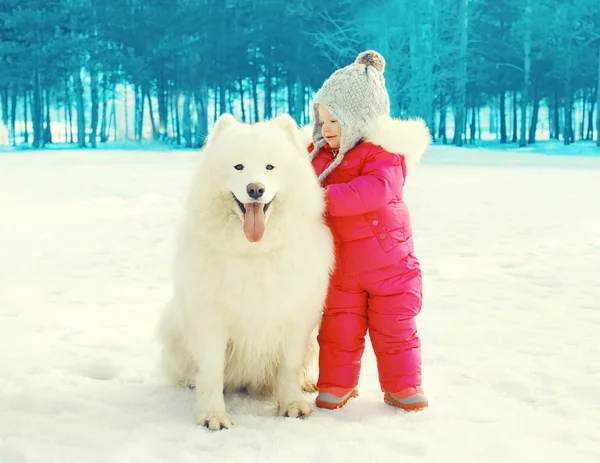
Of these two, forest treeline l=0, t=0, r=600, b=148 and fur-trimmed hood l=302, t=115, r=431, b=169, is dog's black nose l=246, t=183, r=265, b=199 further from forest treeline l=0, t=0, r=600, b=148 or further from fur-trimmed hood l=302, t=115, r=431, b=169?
forest treeline l=0, t=0, r=600, b=148

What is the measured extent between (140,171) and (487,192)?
27.1 ft

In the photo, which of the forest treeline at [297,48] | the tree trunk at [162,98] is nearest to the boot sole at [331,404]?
the forest treeline at [297,48]

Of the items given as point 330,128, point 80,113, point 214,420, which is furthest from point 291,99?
point 214,420

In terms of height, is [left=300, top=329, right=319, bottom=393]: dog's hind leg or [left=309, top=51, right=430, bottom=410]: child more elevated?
[left=309, top=51, right=430, bottom=410]: child

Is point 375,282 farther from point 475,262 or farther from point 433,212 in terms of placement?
point 433,212

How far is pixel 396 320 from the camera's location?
2719 mm

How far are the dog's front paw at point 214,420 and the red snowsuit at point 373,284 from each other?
492 mm

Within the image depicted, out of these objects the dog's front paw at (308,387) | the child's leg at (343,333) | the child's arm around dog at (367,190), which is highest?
the child's arm around dog at (367,190)

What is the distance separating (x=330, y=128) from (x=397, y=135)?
0.32 m

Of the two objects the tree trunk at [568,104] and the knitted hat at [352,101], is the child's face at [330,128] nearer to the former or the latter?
the knitted hat at [352,101]

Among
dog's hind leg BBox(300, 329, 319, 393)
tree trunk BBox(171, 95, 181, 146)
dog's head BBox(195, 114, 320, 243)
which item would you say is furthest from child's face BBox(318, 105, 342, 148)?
tree trunk BBox(171, 95, 181, 146)

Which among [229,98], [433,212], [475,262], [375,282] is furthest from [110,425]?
[229,98]

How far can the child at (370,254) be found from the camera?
268 cm

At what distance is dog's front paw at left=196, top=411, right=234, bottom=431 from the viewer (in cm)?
246
